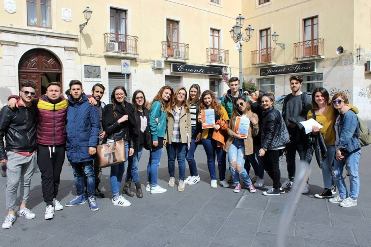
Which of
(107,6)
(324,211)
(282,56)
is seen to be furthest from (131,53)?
(324,211)

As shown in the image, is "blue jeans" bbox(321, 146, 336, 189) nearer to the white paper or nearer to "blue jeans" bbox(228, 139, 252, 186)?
the white paper

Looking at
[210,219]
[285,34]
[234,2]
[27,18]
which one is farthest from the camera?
[234,2]

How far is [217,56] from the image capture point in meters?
23.1

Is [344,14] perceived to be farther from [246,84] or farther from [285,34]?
[246,84]

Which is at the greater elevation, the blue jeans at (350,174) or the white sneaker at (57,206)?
the blue jeans at (350,174)

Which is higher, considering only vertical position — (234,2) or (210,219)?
(234,2)

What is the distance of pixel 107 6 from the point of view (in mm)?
17734

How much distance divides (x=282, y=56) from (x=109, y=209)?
799 inches

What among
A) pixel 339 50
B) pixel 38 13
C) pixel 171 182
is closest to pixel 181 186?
pixel 171 182

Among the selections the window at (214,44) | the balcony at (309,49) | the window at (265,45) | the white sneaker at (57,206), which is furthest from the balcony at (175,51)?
the white sneaker at (57,206)

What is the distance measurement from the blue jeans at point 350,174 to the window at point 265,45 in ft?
64.5

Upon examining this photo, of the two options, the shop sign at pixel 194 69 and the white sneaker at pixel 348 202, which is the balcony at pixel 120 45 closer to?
the shop sign at pixel 194 69

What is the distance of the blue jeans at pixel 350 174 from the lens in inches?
195

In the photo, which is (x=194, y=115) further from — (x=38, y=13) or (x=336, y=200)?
(x=38, y=13)
